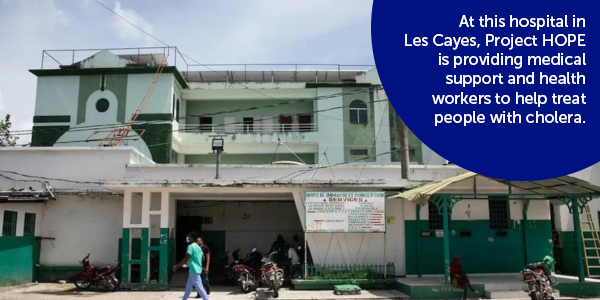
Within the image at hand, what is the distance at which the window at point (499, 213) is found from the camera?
49.1ft

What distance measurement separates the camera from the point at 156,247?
13898mm

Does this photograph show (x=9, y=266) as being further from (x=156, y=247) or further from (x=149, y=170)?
(x=149, y=170)

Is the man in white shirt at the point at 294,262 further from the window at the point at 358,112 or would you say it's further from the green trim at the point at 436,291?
the window at the point at 358,112

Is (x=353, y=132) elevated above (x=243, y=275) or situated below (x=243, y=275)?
above

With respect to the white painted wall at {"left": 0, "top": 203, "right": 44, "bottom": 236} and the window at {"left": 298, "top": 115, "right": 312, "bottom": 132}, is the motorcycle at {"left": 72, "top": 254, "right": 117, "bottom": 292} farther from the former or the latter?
the window at {"left": 298, "top": 115, "right": 312, "bottom": 132}

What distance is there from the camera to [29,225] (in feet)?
50.0

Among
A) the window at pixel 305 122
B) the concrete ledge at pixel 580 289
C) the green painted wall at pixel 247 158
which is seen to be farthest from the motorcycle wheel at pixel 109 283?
the window at pixel 305 122

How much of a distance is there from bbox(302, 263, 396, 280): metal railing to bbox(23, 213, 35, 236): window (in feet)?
27.9

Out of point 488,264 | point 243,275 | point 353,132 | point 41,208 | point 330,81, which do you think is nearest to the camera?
point 243,275

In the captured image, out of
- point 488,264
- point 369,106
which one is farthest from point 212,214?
point 369,106

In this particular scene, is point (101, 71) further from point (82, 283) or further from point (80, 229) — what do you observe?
point (82, 283)

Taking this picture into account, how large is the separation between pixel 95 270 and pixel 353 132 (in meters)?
16.2

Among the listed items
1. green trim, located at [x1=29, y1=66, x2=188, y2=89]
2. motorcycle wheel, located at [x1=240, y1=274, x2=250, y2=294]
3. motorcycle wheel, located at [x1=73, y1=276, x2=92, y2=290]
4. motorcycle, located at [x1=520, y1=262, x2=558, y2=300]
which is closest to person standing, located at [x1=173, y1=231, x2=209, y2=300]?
motorcycle wheel, located at [x1=240, y1=274, x2=250, y2=294]

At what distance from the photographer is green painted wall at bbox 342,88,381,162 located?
26.6m
